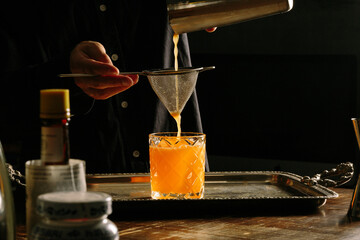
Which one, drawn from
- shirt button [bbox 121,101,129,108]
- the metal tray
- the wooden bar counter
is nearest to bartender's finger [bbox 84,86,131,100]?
the metal tray

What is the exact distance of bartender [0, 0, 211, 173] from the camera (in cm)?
202

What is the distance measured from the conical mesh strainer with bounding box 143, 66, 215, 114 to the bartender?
18.9 inches

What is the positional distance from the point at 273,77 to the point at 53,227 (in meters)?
4.03

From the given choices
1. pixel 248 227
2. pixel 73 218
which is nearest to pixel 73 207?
pixel 73 218

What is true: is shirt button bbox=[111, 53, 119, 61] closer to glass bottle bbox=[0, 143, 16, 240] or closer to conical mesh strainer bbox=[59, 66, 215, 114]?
Answer: conical mesh strainer bbox=[59, 66, 215, 114]

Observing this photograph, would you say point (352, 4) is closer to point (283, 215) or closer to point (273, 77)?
point (273, 77)

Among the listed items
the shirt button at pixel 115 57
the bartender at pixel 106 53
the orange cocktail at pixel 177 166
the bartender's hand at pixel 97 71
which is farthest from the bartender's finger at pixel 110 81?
the shirt button at pixel 115 57

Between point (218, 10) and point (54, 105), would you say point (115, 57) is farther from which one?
point (54, 105)

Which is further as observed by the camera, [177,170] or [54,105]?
[177,170]

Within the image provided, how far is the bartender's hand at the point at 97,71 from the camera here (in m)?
1.47

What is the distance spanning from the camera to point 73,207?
619mm

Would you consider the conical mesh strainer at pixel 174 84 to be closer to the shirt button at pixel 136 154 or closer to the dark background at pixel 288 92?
the shirt button at pixel 136 154

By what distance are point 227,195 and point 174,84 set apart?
369mm

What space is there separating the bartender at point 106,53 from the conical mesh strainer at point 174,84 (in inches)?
18.9
